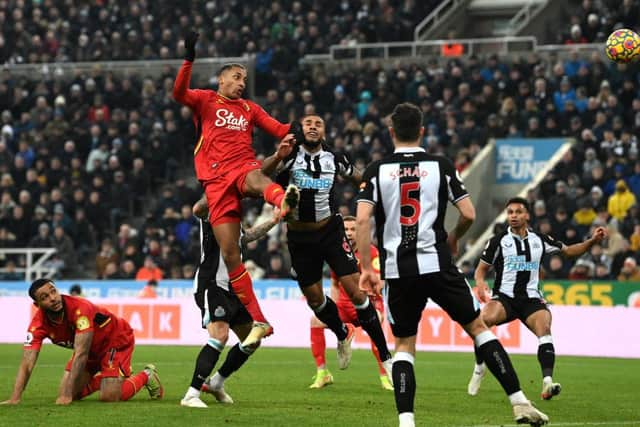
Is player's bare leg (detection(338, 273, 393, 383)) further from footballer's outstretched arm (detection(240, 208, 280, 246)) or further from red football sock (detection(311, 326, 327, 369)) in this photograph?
red football sock (detection(311, 326, 327, 369))

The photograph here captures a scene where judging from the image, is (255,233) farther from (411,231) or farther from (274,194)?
(411,231)

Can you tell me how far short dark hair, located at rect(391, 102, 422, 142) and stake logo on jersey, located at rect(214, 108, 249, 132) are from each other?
3.08m

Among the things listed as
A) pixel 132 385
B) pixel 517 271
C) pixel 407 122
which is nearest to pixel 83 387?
pixel 132 385

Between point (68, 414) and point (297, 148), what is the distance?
3466 mm

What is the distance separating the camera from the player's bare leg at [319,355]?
47.9ft

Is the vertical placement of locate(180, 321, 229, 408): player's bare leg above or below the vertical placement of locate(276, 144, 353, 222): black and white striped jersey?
below

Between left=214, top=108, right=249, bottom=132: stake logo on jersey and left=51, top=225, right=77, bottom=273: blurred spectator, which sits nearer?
left=214, top=108, right=249, bottom=132: stake logo on jersey

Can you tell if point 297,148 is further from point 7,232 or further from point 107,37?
point 107,37

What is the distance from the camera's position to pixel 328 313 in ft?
43.3

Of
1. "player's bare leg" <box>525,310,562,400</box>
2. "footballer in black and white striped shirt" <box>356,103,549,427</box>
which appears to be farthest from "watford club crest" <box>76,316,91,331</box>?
"player's bare leg" <box>525,310,562,400</box>

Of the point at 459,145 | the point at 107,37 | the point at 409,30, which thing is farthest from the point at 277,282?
the point at 107,37

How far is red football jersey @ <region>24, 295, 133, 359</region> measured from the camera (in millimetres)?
11773

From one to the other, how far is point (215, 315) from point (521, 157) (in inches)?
694

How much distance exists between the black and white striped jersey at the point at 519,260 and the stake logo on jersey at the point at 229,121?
11.7 ft
